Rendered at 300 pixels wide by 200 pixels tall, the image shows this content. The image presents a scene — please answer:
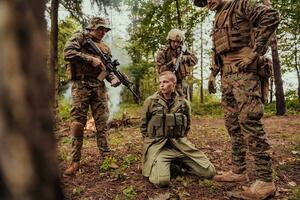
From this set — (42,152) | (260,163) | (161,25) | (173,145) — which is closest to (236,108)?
(260,163)

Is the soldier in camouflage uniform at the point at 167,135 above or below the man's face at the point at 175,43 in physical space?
below

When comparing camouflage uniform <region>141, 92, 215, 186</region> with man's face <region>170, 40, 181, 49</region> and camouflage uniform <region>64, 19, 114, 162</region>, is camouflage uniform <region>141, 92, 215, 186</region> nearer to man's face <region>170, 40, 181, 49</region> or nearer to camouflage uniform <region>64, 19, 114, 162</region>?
camouflage uniform <region>64, 19, 114, 162</region>

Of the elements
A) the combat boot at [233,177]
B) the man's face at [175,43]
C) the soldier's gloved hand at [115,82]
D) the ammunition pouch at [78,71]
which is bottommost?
the combat boot at [233,177]

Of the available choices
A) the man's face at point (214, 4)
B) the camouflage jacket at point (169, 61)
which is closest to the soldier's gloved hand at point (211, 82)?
the man's face at point (214, 4)

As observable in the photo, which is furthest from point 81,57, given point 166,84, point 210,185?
point 210,185

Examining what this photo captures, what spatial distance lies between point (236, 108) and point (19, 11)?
3.98 m

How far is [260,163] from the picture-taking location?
3875 mm

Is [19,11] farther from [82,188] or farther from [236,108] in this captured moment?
[82,188]

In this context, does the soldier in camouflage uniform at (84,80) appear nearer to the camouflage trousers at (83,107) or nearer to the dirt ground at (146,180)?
the camouflage trousers at (83,107)

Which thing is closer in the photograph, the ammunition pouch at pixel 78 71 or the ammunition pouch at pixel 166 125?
the ammunition pouch at pixel 166 125

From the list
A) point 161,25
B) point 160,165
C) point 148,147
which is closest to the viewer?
point 160,165

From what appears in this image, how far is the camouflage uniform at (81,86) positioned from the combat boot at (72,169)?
64mm

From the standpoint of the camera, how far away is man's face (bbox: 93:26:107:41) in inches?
215

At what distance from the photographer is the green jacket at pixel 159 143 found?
16.2 feet
